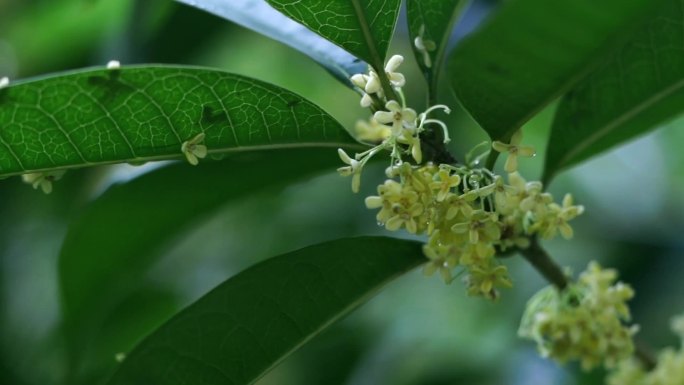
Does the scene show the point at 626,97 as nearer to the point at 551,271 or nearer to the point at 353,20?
the point at 551,271

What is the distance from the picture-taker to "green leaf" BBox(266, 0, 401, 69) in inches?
51.6

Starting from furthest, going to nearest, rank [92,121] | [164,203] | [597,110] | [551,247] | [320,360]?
1. [551,247]
2. [320,360]
3. [164,203]
4. [597,110]
5. [92,121]

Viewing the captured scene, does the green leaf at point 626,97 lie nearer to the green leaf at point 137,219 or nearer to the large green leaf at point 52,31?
the green leaf at point 137,219

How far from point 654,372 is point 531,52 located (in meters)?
0.99

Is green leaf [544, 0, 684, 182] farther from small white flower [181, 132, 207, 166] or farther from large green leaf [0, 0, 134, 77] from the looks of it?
large green leaf [0, 0, 134, 77]

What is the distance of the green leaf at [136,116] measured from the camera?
124 cm

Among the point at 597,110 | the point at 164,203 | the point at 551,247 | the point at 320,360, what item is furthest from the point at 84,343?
the point at 551,247

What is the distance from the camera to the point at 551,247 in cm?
338

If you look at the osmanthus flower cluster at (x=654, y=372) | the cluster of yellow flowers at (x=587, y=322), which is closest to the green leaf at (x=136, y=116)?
the cluster of yellow flowers at (x=587, y=322)

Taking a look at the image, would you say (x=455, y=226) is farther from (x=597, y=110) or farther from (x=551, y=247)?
(x=551, y=247)

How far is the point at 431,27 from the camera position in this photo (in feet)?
4.74

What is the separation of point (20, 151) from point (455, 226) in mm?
694

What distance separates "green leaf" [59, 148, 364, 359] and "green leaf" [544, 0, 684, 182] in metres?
0.59

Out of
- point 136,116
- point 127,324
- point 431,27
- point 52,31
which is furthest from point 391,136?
point 52,31
